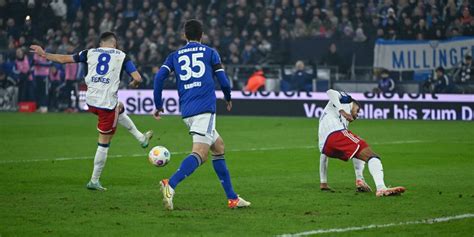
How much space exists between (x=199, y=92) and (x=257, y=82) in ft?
71.2

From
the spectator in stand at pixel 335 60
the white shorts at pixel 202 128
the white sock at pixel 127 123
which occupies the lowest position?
the spectator in stand at pixel 335 60

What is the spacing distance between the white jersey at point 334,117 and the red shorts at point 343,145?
85 mm

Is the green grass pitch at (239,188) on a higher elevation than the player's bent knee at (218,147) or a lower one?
lower

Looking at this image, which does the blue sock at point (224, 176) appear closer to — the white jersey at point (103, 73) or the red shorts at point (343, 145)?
the red shorts at point (343, 145)

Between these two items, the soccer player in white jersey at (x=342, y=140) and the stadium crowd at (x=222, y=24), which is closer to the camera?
the soccer player in white jersey at (x=342, y=140)

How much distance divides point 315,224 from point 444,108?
19.9m

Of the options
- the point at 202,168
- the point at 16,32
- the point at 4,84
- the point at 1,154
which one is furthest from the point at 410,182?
the point at 16,32

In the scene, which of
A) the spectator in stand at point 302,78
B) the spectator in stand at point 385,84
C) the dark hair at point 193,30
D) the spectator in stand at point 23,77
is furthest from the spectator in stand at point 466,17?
the dark hair at point 193,30

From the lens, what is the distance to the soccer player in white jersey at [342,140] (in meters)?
12.8

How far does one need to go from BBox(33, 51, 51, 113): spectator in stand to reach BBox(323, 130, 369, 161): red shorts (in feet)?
77.3

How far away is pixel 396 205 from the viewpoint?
11562 millimetres

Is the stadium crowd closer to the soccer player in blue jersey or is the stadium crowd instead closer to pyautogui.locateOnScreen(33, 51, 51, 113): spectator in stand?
pyautogui.locateOnScreen(33, 51, 51, 113): spectator in stand

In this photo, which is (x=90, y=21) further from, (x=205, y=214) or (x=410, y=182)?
(x=205, y=214)

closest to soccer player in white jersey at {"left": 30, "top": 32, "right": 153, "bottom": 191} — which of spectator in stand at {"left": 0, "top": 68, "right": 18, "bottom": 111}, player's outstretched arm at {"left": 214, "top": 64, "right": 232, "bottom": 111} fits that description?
player's outstretched arm at {"left": 214, "top": 64, "right": 232, "bottom": 111}
